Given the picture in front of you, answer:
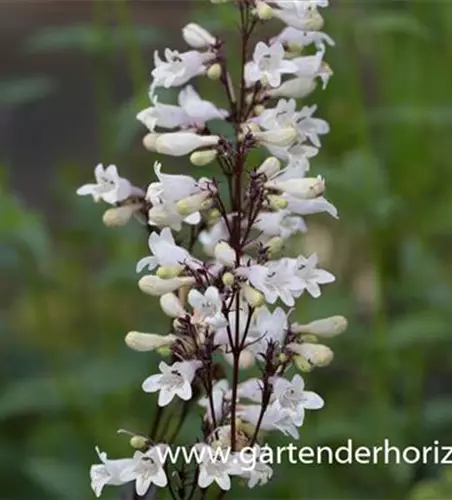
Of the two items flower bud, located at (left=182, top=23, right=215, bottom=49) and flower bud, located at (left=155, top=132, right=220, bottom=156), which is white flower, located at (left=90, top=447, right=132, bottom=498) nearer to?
flower bud, located at (left=155, top=132, right=220, bottom=156)

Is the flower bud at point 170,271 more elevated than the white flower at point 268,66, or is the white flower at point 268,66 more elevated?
the white flower at point 268,66

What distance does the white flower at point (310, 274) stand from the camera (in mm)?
1717

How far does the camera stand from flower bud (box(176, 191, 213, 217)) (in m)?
1.74

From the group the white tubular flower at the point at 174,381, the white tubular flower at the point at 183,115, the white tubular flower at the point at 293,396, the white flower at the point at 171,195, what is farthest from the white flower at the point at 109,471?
the white tubular flower at the point at 183,115

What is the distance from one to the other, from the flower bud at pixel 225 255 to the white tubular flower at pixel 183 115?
0.77 feet

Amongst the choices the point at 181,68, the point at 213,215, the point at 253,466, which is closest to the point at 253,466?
the point at 253,466

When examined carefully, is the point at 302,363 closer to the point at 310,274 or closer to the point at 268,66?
the point at 310,274

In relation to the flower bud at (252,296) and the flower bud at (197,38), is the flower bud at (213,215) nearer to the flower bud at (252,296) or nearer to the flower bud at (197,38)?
the flower bud at (252,296)

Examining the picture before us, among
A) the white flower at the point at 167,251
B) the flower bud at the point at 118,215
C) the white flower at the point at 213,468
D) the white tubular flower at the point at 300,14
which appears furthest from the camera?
the flower bud at the point at 118,215

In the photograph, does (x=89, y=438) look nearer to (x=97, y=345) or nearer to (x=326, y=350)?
(x=97, y=345)

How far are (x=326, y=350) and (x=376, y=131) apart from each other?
7.38 feet

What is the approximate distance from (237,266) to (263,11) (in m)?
0.36

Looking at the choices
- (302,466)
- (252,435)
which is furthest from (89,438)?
(252,435)

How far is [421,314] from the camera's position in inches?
113
